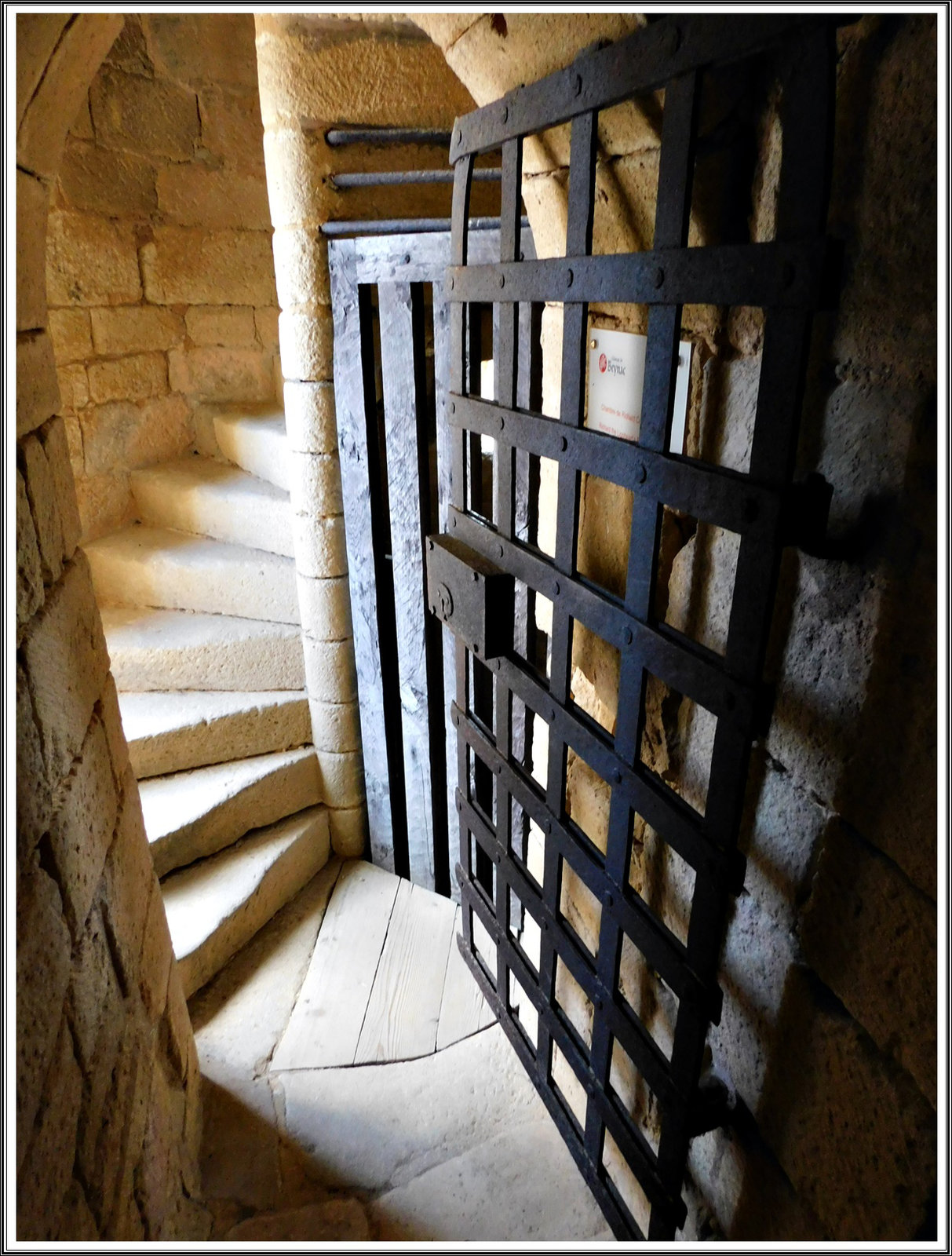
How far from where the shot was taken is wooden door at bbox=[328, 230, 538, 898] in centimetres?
239

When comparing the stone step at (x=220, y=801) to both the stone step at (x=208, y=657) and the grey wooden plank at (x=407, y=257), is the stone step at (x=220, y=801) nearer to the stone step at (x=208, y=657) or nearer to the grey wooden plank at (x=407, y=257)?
the stone step at (x=208, y=657)

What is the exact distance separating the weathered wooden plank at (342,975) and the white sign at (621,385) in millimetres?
2032

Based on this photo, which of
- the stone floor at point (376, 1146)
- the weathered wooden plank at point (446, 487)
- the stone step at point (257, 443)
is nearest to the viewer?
the stone floor at point (376, 1146)

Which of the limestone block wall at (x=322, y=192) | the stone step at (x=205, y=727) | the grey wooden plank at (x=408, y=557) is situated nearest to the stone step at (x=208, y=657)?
the stone step at (x=205, y=727)

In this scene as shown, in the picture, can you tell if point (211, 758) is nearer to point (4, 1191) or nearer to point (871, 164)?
point (4, 1191)

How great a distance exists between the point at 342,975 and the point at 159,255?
3.38m

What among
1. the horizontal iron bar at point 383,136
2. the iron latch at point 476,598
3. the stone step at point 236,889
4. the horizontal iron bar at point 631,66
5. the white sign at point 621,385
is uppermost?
the horizontal iron bar at point 383,136

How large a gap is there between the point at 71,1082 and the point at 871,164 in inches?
65.3

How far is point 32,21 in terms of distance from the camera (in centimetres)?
108

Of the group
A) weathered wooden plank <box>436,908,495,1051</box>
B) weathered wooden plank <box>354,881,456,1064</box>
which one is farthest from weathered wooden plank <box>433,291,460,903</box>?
weathered wooden plank <box>436,908,495,1051</box>

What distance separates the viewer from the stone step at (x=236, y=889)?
2.55 meters

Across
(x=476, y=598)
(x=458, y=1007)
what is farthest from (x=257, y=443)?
(x=458, y=1007)

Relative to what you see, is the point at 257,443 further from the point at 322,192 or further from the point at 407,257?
the point at 407,257

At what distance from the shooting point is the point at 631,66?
3.28ft
